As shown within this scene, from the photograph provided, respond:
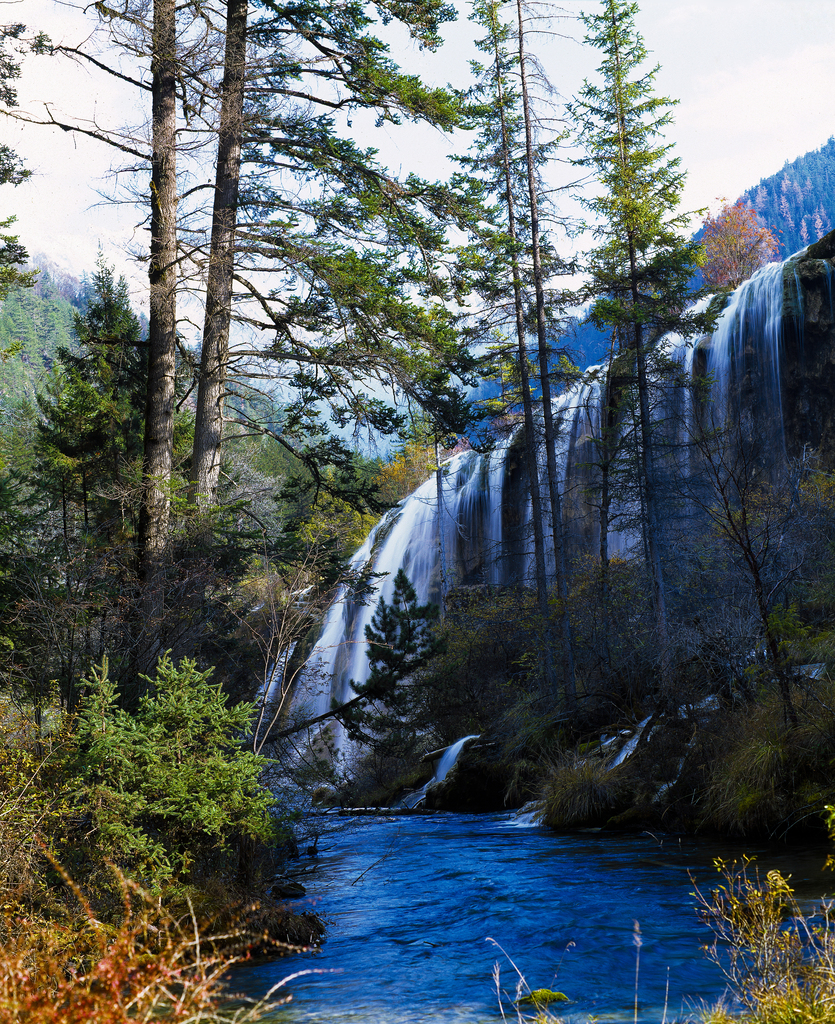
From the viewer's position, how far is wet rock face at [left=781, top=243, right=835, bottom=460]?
21.3 metres

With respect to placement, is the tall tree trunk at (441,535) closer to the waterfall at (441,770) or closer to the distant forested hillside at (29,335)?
the waterfall at (441,770)

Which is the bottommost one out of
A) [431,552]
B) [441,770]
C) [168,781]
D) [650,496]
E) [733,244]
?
[441,770]

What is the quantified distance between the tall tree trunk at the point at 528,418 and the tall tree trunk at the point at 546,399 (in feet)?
1.08

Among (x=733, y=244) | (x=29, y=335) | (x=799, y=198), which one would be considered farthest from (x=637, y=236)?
(x=799, y=198)

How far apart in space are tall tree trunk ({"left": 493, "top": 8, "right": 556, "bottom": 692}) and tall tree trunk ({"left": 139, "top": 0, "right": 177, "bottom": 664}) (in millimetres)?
8447

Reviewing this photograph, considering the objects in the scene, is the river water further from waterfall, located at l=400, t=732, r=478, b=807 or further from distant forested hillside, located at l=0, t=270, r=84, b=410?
distant forested hillside, located at l=0, t=270, r=84, b=410

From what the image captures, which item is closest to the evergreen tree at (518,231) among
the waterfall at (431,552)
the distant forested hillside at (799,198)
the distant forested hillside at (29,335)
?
the waterfall at (431,552)

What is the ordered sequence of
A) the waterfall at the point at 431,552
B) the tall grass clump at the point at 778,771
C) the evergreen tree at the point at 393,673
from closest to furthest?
the tall grass clump at the point at 778,771
the evergreen tree at the point at 393,673
the waterfall at the point at 431,552

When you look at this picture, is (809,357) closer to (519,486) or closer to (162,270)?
(519,486)

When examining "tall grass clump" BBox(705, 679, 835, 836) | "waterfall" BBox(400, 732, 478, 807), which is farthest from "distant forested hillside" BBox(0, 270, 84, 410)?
"tall grass clump" BBox(705, 679, 835, 836)

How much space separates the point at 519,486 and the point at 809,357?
35.3ft

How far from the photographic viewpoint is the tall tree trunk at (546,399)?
16.5 metres

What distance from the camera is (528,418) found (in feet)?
63.0

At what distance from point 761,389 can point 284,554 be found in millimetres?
16690
